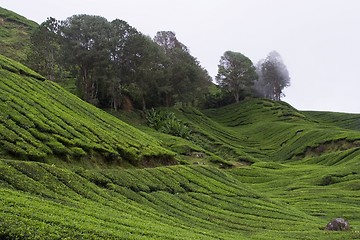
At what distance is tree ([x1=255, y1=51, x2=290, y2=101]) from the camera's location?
550ft

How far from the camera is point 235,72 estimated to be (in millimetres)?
149750

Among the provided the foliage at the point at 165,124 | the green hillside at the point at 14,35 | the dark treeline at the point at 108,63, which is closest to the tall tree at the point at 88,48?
the dark treeline at the point at 108,63

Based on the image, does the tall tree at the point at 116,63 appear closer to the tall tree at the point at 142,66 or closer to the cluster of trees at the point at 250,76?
the tall tree at the point at 142,66

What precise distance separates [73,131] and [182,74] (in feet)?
236

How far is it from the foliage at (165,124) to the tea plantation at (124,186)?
30.6 feet

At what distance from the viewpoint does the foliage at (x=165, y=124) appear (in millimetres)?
85250

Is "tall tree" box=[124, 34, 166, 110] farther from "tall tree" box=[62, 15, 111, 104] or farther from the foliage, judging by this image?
"tall tree" box=[62, 15, 111, 104]

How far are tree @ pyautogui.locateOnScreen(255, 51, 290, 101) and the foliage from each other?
78.9 metres

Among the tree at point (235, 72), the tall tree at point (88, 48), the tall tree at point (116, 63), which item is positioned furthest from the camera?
the tree at point (235, 72)

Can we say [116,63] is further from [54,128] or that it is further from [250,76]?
[250,76]

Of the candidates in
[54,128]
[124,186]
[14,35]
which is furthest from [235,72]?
Result: [124,186]

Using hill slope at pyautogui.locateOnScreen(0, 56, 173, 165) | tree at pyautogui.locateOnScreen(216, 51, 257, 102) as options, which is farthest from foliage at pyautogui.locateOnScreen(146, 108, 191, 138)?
tree at pyautogui.locateOnScreen(216, 51, 257, 102)

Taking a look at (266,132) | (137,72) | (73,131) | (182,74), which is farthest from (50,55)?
(266,132)

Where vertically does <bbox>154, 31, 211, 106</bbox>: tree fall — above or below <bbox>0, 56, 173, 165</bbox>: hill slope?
above
